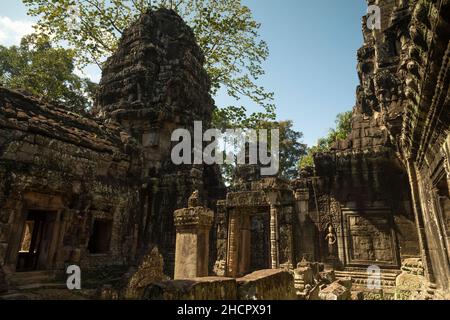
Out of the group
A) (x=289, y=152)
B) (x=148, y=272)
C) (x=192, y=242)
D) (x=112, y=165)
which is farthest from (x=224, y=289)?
(x=289, y=152)

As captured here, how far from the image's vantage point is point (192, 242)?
711 centimetres

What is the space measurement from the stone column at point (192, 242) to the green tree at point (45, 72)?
44.5 ft

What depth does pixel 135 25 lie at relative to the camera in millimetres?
15195

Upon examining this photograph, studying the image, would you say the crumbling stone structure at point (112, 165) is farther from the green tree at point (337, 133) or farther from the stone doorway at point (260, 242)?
the green tree at point (337, 133)

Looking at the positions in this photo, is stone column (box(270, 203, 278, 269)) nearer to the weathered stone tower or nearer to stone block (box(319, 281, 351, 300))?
the weathered stone tower

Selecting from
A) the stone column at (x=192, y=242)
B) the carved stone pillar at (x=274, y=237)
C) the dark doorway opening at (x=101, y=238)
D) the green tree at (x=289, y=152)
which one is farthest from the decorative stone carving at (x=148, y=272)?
the green tree at (x=289, y=152)

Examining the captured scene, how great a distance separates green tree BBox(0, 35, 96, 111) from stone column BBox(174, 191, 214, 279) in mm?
13549

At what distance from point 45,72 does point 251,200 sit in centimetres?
1794

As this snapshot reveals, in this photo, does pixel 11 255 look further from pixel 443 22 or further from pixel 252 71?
pixel 252 71

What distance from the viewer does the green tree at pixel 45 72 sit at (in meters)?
19.0

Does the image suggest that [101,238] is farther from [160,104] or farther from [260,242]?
[260,242]

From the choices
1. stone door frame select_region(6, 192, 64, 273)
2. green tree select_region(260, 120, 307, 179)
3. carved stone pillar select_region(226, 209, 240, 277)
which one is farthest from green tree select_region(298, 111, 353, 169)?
stone door frame select_region(6, 192, 64, 273)

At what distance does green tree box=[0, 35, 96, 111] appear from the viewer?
19.0m
